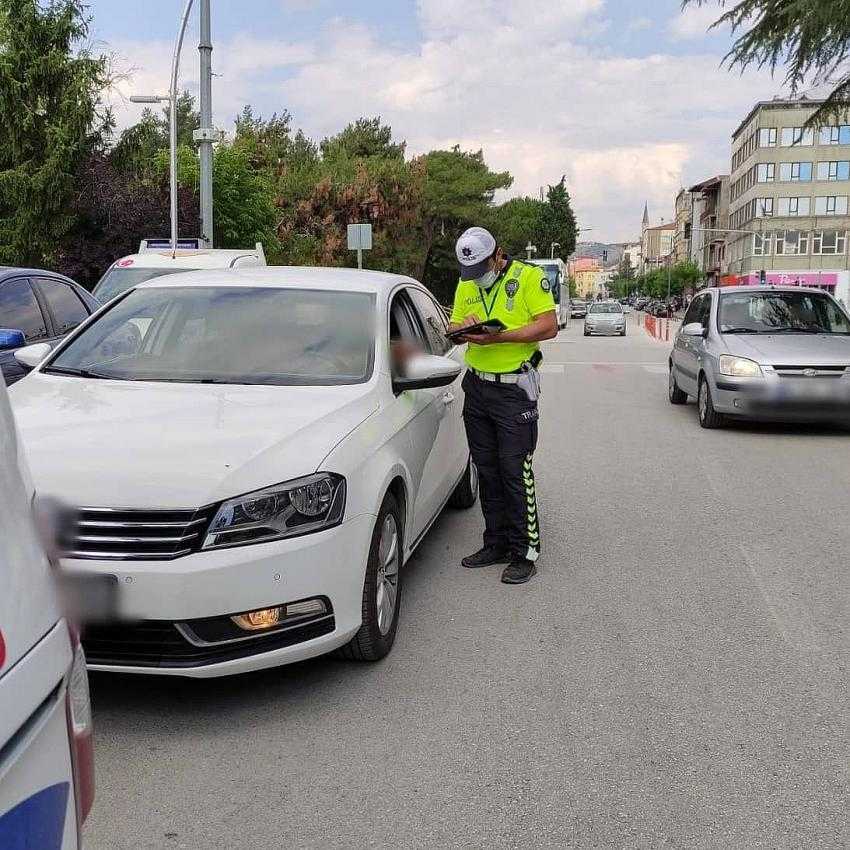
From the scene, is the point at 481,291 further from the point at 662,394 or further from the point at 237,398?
the point at 662,394

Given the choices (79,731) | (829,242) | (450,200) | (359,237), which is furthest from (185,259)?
(829,242)

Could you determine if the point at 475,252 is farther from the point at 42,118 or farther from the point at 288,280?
the point at 42,118

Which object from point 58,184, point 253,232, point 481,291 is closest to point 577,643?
point 481,291

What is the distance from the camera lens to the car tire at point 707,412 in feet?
35.5

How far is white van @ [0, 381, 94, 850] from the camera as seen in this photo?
139cm

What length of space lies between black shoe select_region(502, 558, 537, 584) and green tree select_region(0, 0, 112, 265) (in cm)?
2694

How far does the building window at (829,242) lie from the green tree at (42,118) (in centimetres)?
7226

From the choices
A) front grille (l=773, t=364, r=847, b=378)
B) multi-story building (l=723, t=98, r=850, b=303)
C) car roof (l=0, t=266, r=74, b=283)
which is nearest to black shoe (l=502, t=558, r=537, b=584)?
car roof (l=0, t=266, r=74, b=283)

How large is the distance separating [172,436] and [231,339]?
1.25 meters

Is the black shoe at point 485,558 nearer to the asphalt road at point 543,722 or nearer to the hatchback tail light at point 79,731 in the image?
the asphalt road at point 543,722

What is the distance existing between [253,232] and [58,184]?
19.3 ft

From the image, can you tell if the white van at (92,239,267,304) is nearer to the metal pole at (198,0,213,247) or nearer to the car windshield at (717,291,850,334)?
the metal pole at (198,0,213,247)

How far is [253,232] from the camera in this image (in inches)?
1171

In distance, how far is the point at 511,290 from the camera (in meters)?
5.28
